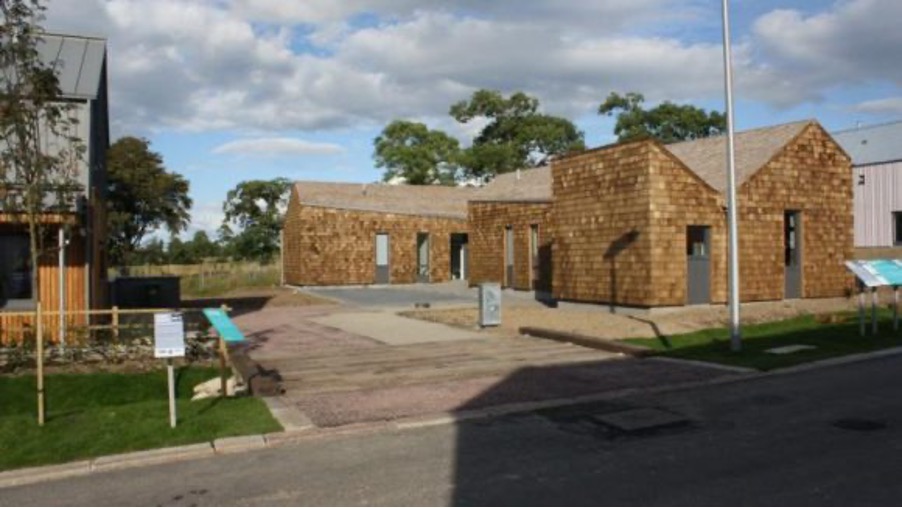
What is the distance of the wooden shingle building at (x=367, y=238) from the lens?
3641 cm

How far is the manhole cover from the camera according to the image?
8.32 meters

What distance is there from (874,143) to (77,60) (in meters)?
36.7

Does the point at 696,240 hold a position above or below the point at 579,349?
above

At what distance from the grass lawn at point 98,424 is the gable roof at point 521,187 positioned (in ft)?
70.6

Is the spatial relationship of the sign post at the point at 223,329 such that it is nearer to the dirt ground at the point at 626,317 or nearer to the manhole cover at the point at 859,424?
the manhole cover at the point at 859,424

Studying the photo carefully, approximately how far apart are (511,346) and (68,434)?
9126 mm

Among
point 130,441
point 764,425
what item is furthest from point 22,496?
point 764,425

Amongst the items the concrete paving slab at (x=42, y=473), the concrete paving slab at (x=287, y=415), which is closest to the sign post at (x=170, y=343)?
the concrete paving slab at (x=287, y=415)

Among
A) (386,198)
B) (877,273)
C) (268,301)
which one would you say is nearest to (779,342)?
(877,273)

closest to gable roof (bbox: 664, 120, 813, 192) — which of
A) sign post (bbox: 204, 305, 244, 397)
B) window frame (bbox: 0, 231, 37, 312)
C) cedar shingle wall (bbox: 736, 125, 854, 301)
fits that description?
cedar shingle wall (bbox: 736, 125, 854, 301)

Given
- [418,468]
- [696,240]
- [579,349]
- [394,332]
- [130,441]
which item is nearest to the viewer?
[418,468]

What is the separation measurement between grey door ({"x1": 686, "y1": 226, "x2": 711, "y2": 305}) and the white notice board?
1450 centimetres

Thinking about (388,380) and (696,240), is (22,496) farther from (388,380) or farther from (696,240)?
(696,240)

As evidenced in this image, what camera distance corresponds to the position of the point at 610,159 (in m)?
21.3
